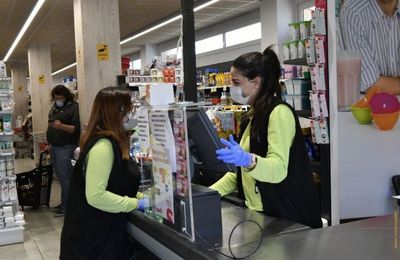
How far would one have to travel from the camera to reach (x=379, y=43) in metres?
3.78

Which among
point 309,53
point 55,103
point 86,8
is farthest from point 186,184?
point 55,103

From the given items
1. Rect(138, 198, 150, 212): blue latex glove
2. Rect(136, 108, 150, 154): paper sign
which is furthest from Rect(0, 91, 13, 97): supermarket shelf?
Rect(136, 108, 150, 154): paper sign

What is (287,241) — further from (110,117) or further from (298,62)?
(298,62)

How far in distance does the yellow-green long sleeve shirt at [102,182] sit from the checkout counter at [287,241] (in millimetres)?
204

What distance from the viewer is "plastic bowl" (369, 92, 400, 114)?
3533 millimetres

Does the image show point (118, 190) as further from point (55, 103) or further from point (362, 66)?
point (55, 103)

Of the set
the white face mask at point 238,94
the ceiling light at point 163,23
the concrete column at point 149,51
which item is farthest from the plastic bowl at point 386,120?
the concrete column at point 149,51

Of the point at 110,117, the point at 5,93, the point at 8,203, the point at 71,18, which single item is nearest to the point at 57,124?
the point at 5,93

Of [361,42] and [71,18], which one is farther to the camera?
[71,18]

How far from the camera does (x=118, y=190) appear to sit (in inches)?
95.7

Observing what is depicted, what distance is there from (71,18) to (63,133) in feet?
13.7

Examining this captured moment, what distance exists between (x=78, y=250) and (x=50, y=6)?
711 cm

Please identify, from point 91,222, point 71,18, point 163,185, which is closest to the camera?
point 163,185

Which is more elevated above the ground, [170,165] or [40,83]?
[40,83]
